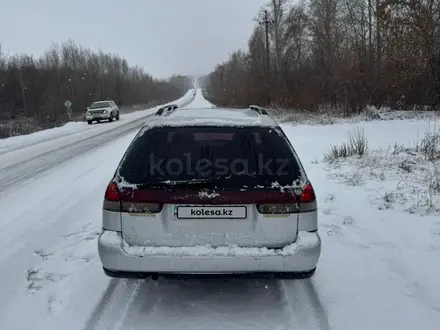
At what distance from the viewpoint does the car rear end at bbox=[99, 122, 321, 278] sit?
297cm

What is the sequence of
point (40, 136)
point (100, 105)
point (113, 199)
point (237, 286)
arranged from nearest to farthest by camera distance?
1. point (113, 199)
2. point (237, 286)
3. point (40, 136)
4. point (100, 105)

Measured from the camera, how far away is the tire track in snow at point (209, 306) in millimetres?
3021

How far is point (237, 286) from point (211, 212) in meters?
1.10

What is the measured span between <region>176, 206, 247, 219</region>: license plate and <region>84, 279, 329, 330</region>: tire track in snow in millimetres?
859

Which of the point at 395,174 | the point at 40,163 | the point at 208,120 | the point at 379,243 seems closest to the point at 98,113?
the point at 40,163

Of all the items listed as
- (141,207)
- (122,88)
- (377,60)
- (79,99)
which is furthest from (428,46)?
(122,88)

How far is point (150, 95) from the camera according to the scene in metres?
99.6

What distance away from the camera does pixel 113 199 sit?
311 centimetres

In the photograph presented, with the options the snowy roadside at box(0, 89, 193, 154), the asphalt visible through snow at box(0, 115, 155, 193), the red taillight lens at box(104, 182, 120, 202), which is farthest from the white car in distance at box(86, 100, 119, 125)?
the red taillight lens at box(104, 182, 120, 202)

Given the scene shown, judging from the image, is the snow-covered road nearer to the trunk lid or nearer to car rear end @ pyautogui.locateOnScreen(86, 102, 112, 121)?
the trunk lid

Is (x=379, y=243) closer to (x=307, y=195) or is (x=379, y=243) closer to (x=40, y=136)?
(x=307, y=195)

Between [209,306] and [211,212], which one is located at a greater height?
[211,212]

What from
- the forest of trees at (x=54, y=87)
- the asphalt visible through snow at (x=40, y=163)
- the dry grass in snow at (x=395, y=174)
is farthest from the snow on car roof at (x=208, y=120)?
the forest of trees at (x=54, y=87)

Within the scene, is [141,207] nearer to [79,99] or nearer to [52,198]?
[52,198]
